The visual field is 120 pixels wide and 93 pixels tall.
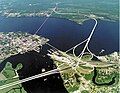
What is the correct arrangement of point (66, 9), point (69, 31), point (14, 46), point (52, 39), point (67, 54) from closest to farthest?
point (67, 54)
point (14, 46)
point (52, 39)
point (69, 31)
point (66, 9)

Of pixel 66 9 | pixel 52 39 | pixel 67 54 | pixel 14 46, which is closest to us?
pixel 67 54

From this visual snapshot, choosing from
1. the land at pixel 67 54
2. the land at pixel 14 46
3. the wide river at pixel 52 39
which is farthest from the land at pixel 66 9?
the land at pixel 14 46

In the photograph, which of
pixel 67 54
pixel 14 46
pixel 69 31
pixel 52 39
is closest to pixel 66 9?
pixel 69 31

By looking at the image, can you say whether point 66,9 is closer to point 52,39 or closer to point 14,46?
point 52,39

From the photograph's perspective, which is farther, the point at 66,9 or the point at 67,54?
the point at 66,9

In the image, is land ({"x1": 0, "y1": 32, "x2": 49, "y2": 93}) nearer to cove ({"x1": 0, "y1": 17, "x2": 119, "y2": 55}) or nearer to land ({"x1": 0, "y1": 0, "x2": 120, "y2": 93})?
land ({"x1": 0, "y1": 0, "x2": 120, "y2": 93})

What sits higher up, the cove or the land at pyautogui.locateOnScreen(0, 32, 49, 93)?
the cove

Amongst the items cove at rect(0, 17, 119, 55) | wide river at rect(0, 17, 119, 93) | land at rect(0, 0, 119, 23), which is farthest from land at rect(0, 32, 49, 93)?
land at rect(0, 0, 119, 23)

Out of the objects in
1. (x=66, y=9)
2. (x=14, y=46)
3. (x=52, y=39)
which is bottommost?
(x=14, y=46)

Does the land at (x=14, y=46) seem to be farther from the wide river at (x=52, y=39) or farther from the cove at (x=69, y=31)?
the cove at (x=69, y=31)

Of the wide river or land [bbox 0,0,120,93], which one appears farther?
the wide river

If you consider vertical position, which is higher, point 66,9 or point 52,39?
point 52,39
